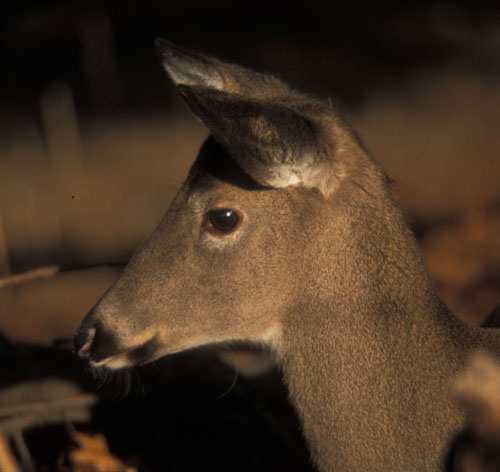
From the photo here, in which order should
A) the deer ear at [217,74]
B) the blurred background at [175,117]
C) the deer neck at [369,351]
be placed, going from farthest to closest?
the blurred background at [175,117] < the deer ear at [217,74] < the deer neck at [369,351]

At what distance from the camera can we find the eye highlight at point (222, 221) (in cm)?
236

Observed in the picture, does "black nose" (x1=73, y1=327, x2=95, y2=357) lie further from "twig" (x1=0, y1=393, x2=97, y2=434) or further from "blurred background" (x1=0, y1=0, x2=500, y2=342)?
"blurred background" (x1=0, y1=0, x2=500, y2=342)

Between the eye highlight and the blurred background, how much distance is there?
84.1 inches

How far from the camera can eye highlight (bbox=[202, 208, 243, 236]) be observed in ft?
7.73

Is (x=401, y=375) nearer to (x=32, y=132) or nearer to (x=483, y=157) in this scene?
(x=483, y=157)

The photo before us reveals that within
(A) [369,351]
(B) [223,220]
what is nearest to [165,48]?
(B) [223,220]

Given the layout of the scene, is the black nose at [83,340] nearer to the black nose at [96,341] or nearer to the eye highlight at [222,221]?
the black nose at [96,341]

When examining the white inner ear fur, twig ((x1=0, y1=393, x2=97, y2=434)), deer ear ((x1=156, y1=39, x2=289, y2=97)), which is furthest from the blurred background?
the white inner ear fur

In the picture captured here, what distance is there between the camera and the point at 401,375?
235cm

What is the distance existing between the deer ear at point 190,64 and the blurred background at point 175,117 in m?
1.53

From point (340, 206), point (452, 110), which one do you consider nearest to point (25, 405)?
point (340, 206)

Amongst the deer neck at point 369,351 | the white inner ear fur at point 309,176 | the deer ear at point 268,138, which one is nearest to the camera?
the deer ear at point 268,138

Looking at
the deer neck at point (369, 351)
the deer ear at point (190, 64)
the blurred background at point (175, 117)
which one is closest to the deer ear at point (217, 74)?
the deer ear at point (190, 64)

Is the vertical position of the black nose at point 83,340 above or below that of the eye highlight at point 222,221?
below
